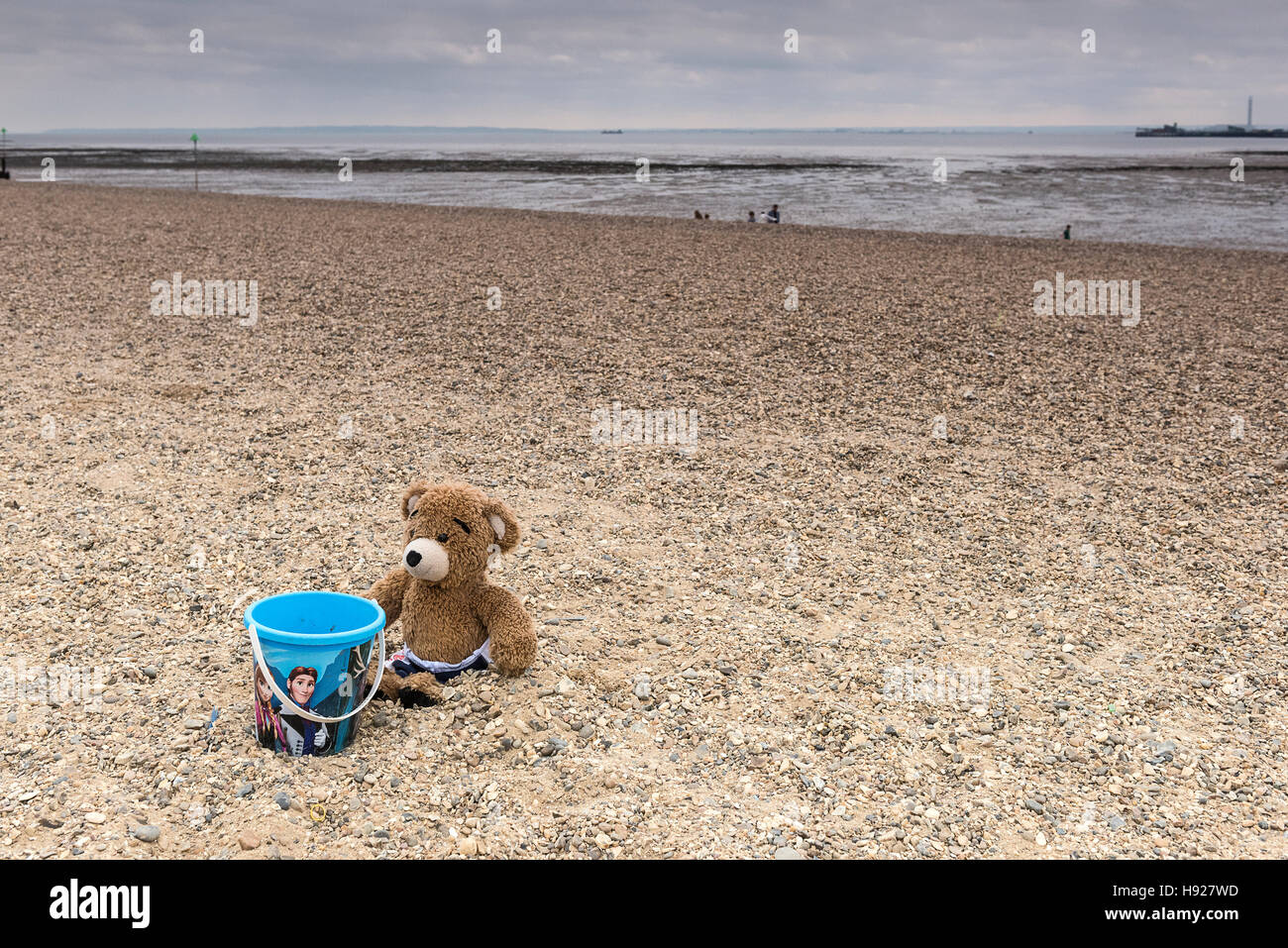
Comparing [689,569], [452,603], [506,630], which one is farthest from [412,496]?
[689,569]

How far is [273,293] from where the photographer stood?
1317 centimetres

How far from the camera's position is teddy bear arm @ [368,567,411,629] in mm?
4562

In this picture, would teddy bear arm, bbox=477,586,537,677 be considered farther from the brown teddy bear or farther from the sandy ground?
the sandy ground

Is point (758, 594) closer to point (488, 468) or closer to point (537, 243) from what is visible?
point (488, 468)

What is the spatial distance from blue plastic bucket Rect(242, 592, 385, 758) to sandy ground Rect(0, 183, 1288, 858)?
0.41ft

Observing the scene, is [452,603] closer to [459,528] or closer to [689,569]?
[459,528]

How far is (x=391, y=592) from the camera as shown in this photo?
4.58 meters

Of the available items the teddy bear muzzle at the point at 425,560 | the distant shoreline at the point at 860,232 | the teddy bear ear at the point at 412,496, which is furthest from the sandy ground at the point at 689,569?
the distant shoreline at the point at 860,232

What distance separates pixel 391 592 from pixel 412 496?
0.45 m

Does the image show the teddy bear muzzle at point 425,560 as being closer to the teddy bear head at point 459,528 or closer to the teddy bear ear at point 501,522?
the teddy bear head at point 459,528

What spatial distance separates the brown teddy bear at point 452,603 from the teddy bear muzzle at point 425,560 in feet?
0.08

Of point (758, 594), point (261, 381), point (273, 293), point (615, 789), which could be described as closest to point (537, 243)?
point (273, 293)

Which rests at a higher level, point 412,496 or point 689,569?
point 412,496

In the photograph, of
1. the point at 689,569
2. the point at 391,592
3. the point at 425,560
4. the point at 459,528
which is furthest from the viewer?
the point at 689,569
